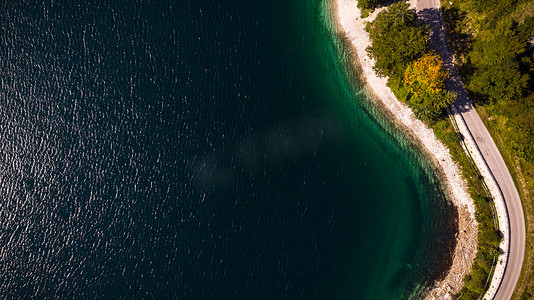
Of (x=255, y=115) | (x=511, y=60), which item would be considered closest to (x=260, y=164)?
(x=255, y=115)

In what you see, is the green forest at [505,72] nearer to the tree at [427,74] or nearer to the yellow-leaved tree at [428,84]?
the yellow-leaved tree at [428,84]

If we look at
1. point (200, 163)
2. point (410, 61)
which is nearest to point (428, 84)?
point (410, 61)

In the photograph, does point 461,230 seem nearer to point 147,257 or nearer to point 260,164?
point 260,164

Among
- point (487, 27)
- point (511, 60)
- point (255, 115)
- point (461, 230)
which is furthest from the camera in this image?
point (255, 115)

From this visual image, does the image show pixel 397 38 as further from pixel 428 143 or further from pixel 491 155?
pixel 491 155

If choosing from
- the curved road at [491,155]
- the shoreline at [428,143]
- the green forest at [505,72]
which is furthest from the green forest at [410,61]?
the green forest at [505,72]

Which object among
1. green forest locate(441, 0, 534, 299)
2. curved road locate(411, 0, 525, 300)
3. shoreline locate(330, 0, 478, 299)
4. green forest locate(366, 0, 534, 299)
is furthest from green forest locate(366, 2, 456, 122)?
green forest locate(441, 0, 534, 299)
